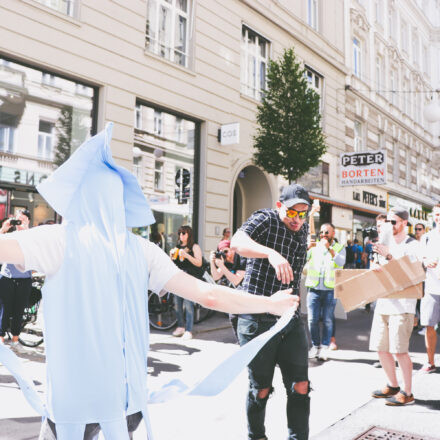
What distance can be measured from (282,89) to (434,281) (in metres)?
7.49

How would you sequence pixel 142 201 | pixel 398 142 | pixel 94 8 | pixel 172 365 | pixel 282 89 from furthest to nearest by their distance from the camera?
1. pixel 398 142
2. pixel 282 89
3. pixel 94 8
4. pixel 172 365
5. pixel 142 201

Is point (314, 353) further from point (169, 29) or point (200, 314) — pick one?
point (169, 29)

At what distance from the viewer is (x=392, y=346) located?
423cm

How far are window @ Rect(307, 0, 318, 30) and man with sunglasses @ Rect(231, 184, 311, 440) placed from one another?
15.6 m

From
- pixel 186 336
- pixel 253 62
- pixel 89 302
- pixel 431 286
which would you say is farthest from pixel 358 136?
pixel 89 302

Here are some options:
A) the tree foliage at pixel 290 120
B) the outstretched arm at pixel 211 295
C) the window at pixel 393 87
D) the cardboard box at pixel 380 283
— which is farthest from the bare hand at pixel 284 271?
the window at pixel 393 87

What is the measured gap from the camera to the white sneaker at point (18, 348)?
6.00 m

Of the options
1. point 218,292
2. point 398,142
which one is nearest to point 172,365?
point 218,292

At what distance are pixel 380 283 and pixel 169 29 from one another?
30.3 ft

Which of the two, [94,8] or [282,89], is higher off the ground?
[94,8]

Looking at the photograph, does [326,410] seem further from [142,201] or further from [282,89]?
[282,89]

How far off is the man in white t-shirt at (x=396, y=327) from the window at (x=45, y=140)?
22.4 ft

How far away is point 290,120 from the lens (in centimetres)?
1164

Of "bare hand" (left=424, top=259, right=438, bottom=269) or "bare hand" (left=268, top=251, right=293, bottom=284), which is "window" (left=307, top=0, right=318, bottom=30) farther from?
"bare hand" (left=268, top=251, right=293, bottom=284)
